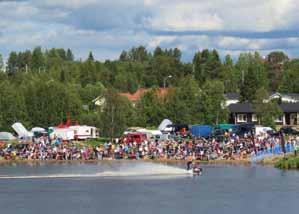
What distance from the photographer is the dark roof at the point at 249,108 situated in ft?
435

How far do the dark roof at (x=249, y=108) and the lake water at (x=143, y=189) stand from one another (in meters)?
51.7

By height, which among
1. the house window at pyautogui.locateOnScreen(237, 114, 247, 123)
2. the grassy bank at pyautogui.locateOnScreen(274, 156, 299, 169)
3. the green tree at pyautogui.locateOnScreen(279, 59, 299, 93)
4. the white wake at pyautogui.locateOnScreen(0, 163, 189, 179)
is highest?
the green tree at pyautogui.locateOnScreen(279, 59, 299, 93)

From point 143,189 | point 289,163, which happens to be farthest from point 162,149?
point 143,189

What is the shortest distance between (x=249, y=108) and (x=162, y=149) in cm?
4890

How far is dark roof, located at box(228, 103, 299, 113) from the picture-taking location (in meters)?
132

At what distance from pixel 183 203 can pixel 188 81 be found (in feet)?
230

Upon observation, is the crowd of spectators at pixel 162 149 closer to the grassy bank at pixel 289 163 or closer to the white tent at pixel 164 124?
the grassy bank at pixel 289 163

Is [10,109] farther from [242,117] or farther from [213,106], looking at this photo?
[242,117]

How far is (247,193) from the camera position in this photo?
63000 mm

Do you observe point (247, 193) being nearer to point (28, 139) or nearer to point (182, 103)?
point (28, 139)

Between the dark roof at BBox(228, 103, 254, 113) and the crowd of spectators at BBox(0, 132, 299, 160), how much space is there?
41873 millimetres

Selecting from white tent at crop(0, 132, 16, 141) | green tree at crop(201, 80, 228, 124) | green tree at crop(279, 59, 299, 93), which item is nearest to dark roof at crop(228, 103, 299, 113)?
green tree at crop(201, 80, 228, 124)

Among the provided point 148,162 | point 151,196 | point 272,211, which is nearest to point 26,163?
point 148,162

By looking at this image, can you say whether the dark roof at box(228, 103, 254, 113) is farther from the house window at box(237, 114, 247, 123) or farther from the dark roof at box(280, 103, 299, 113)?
the dark roof at box(280, 103, 299, 113)
